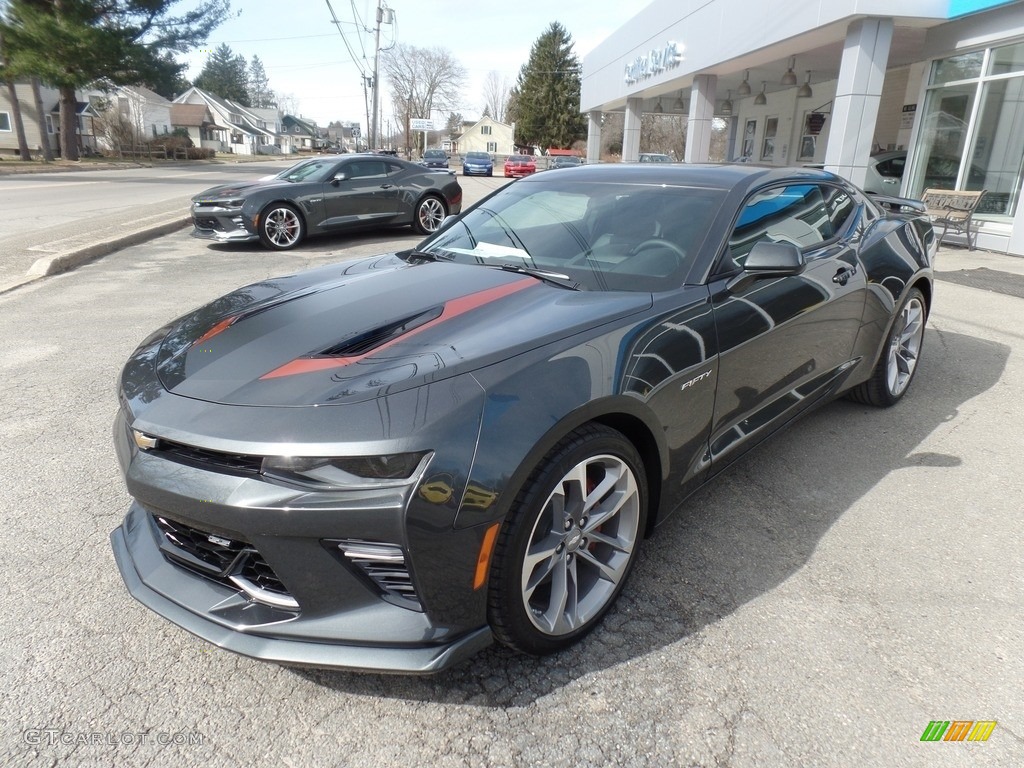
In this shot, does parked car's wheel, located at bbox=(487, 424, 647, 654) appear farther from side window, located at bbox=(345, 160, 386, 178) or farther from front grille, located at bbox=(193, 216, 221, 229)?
side window, located at bbox=(345, 160, 386, 178)

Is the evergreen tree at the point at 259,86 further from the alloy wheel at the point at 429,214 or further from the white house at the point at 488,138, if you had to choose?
the alloy wheel at the point at 429,214

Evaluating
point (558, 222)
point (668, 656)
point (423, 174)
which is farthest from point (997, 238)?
point (668, 656)

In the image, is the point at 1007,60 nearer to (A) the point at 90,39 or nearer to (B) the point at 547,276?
(B) the point at 547,276

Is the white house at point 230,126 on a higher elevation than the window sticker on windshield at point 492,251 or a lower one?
higher

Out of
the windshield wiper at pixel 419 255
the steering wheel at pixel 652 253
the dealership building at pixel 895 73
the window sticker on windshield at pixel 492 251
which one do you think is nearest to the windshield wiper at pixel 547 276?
the window sticker on windshield at pixel 492 251

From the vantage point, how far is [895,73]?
17.2 meters

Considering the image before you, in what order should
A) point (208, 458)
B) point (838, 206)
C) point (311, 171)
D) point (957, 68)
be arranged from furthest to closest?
point (957, 68), point (311, 171), point (838, 206), point (208, 458)

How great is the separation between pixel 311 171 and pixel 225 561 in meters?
10.1

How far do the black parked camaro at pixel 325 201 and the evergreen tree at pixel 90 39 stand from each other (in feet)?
92.2

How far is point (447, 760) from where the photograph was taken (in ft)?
5.91

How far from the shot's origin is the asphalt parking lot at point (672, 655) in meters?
1.85

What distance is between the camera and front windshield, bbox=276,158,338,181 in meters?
10.8

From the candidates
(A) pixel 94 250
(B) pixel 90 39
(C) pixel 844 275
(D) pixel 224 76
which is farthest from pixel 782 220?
(D) pixel 224 76

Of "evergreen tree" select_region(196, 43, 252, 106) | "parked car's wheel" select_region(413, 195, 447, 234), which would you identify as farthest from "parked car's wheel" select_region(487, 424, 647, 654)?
"evergreen tree" select_region(196, 43, 252, 106)
